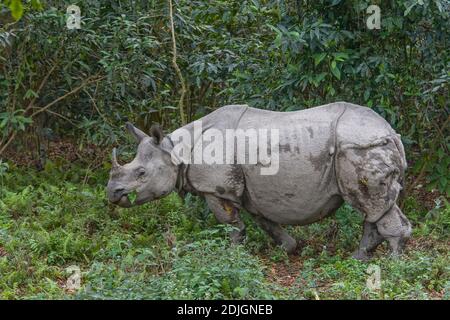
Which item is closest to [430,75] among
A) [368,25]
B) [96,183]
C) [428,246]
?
[368,25]

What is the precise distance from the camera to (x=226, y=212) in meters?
9.74

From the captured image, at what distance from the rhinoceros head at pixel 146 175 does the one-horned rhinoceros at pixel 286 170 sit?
1 centimetres

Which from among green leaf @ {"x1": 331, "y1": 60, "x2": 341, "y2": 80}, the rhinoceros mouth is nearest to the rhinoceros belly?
green leaf @ {"x1": 331, "y1": 60, "x2": 341, "y2": 80}

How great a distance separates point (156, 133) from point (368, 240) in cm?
237

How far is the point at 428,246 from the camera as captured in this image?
33.0 ft

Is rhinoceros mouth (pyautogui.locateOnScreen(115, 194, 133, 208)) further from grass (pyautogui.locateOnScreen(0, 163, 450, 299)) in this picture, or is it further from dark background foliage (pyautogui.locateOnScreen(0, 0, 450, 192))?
dark background foliage (pyautogui.locateOnScreen(0, 0, 450, 192))

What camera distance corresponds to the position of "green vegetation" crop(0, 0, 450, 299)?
862 centimetres

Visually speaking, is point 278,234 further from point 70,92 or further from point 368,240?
point 70,92

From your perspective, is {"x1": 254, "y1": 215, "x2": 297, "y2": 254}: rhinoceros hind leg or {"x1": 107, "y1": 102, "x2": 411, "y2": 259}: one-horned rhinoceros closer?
{"x1": 107, "y1": 102, "x2": 411, "y2": 259}: one-horned rhinoceros

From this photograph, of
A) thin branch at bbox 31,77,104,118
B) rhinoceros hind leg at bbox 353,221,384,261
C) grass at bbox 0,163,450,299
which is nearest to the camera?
grass at bbox 0,163,450,299

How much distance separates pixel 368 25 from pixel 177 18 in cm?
260

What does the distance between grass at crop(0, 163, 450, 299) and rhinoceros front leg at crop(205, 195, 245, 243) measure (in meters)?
0.12

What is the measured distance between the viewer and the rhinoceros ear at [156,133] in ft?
31.7

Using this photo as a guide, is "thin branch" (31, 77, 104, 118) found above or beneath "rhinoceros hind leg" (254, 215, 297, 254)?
above
